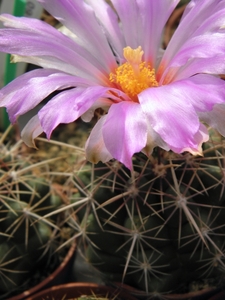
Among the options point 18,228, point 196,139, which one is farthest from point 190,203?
point 18,228

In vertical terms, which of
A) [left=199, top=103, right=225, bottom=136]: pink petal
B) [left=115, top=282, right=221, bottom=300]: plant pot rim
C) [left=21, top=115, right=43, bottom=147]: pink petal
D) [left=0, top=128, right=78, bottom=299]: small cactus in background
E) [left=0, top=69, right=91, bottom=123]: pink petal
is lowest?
[left=115, top=282, right=221, bottom=300]: plant pot rim

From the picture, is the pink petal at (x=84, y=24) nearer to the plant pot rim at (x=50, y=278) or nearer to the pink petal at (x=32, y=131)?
the pink petal at (x=32, y=131)

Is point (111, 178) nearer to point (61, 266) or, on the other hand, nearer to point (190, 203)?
point (190, 203)

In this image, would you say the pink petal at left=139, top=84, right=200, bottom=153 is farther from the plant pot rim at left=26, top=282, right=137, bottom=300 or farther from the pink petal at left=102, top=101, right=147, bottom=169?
the plant pot rim at left=26, top=282, right=137, bottom=300

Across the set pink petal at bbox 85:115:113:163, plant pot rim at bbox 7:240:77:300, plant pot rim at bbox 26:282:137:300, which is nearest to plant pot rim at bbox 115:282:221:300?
plant pot rim at bbox 26:282:137:300

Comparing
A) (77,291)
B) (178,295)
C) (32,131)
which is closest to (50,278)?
(77,291)

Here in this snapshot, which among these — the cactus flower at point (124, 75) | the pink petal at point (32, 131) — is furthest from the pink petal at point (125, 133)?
the pink petal at point (32, 131)

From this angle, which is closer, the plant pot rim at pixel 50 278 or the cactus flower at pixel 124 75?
the cactus flower at pixel 124 75
